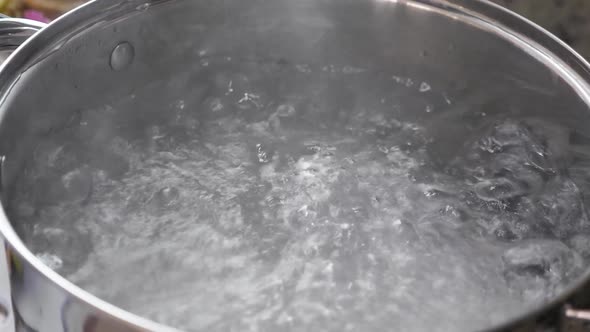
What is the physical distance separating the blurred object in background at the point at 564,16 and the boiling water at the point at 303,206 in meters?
0.25

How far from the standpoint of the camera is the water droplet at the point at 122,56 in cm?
100

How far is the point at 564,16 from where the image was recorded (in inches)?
45.4

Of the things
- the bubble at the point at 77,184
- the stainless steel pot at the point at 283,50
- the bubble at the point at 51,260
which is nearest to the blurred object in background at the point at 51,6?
the stainless steel pot at the point at 283,50

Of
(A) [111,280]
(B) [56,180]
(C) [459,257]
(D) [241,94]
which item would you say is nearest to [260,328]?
(A) [111,280]

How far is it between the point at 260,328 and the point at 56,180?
396 mm

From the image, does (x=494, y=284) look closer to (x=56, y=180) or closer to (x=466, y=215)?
(x=466, y=215)

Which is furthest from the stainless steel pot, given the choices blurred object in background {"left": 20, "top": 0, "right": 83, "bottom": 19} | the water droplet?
blurred object in background {"left": 20, "top": 0, "right": 83, "bottom": 19}

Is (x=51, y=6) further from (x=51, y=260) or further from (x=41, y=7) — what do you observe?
(x=51, y=260)

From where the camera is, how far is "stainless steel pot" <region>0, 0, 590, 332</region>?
87 centimetres

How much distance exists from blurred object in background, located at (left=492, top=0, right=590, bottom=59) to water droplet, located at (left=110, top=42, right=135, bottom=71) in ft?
2.19

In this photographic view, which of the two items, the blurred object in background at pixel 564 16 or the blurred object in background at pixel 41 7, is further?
the blurred object in background at pixel 41 7

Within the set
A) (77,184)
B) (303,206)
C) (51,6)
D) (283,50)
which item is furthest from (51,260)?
(51,6)

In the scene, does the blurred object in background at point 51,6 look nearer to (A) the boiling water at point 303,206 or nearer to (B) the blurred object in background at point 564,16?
(A) the boiling water at point 303,206

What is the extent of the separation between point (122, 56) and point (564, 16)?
0.75 metres
